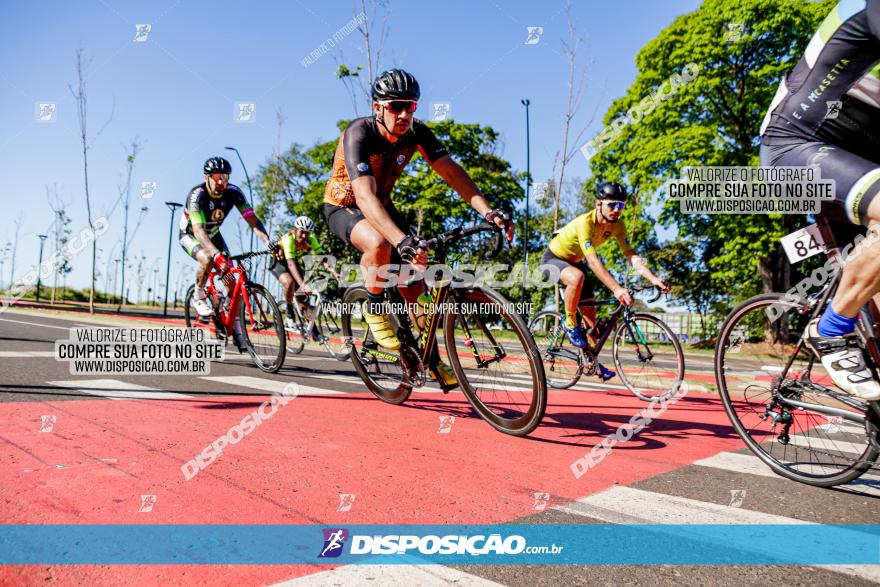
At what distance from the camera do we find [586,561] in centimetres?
185

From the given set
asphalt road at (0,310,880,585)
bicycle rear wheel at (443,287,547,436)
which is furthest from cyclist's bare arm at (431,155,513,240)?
asphalt road at (0,310,880,585)

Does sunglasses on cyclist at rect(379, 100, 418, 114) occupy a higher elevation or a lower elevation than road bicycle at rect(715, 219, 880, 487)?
higher

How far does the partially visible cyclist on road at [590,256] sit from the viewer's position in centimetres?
606

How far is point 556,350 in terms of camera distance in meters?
6.90

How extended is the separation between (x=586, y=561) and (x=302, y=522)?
1.03 metres

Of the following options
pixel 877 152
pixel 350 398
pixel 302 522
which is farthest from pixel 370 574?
pixel 350 398

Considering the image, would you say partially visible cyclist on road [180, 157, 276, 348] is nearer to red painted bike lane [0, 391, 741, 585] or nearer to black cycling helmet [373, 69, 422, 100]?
red painted bike lane [0, 391, 741, 585]

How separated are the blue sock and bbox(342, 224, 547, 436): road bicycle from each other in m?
1.43

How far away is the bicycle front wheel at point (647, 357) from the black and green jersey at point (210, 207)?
5140 mm

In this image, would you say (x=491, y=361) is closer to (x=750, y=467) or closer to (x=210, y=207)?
(x=750, y=467)

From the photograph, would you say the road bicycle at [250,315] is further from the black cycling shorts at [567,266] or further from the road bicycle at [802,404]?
the road bicycle at [802,404]

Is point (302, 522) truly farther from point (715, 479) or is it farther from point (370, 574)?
point (715, 479)

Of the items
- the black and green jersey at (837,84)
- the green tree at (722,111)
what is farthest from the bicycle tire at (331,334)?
the green tree at (722,111)

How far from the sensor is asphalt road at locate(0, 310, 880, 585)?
1755 mm
